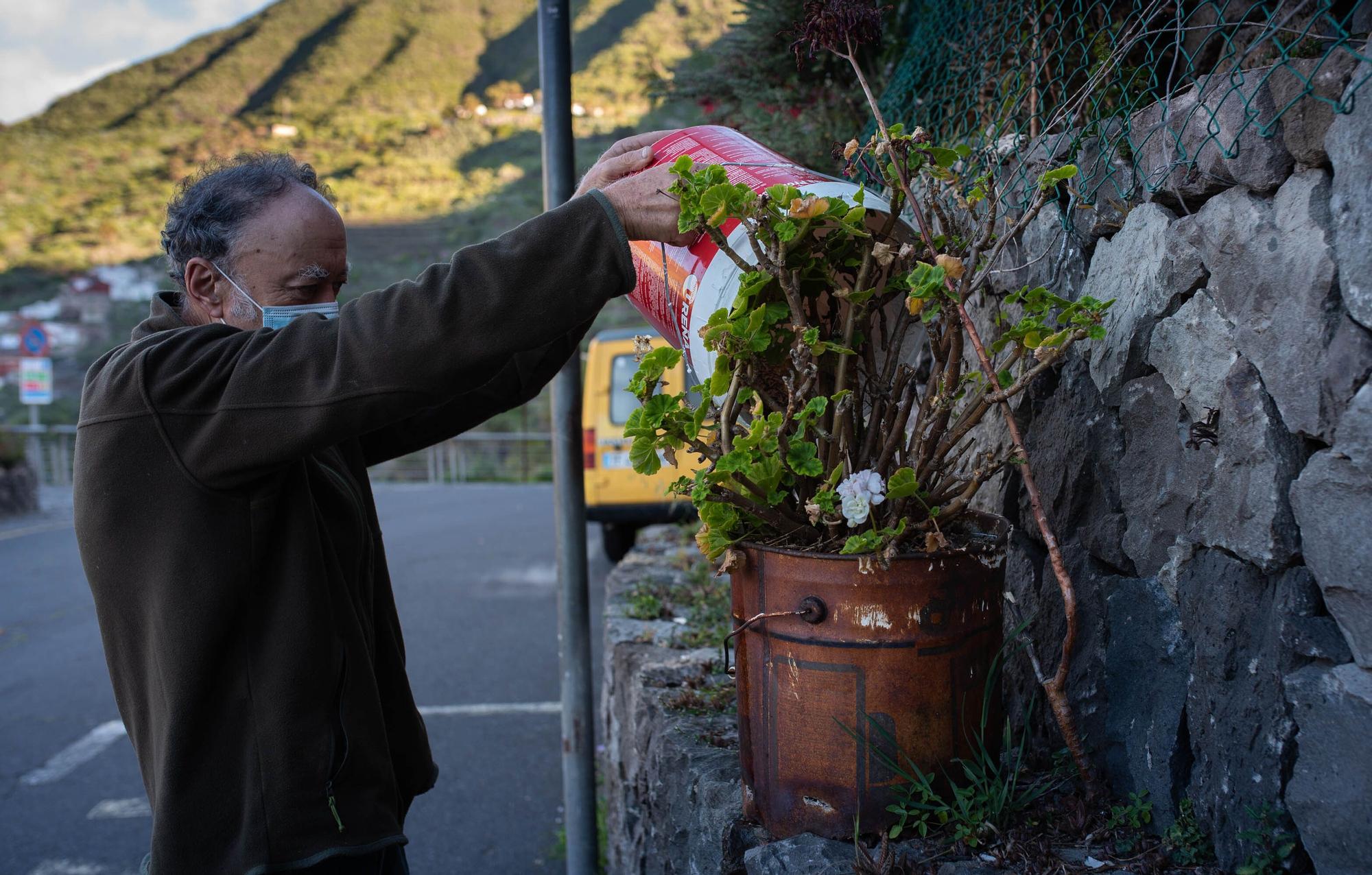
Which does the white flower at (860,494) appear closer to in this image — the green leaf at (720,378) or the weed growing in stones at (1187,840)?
the green leaf at (720,378)

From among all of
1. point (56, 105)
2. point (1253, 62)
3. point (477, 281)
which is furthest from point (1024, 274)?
point (56, 105)

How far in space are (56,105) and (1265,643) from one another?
66.4m

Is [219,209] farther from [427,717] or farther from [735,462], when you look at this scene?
[427,717]

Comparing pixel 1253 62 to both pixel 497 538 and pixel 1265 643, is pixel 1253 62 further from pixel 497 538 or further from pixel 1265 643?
pixel 497 538

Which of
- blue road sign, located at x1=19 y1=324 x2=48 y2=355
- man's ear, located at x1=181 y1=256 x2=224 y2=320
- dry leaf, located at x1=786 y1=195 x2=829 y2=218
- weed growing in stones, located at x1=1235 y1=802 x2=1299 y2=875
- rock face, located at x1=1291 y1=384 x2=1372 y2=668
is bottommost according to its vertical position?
weed growing in stones, located at x1=1235 y1=802 x2=1299 y2=875

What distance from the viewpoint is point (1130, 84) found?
6.13 feet

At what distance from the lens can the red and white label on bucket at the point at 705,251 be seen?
5.69 ft

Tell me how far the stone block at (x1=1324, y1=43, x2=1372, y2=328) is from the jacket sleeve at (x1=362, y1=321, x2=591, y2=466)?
1346 millimetres

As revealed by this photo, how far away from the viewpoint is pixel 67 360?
3155 centimetres

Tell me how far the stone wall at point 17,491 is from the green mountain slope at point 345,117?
1786cm

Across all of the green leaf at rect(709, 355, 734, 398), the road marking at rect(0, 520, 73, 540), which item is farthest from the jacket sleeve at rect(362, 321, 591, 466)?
the road marking at rect(0, 520, 73, 540)

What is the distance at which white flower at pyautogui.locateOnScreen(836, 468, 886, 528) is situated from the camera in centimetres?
159

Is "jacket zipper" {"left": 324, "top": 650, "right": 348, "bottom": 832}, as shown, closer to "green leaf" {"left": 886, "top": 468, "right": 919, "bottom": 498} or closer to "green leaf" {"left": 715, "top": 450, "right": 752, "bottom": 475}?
"green leaf" {"left": 715, "top": 450, "right": 752, "bottom": 475}

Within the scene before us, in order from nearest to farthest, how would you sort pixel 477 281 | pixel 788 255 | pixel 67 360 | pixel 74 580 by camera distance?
pixel 477 281 < pixel 788 255 < pixel 74 580 < pixel 67 360
